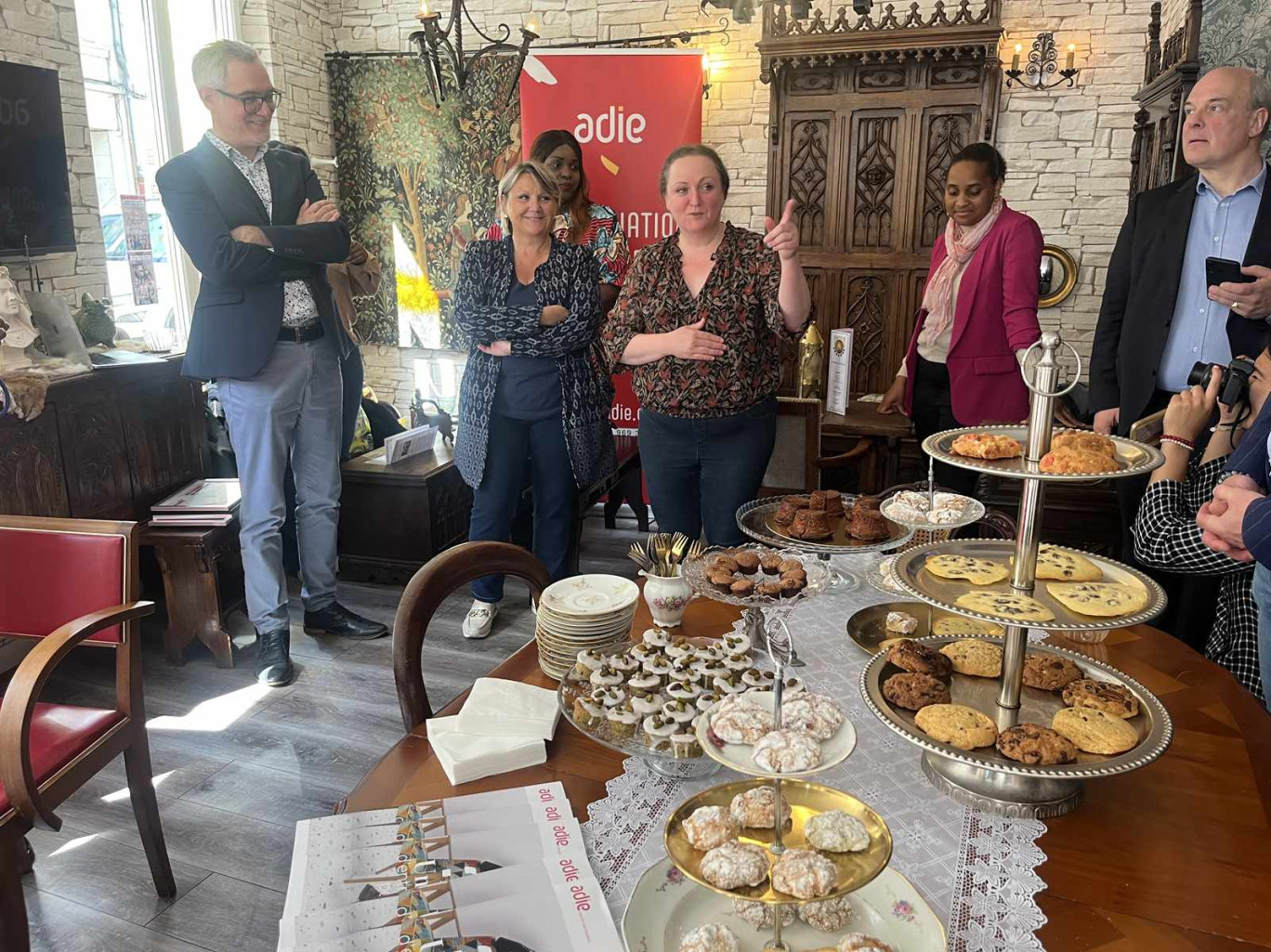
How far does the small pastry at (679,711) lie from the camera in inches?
46.0

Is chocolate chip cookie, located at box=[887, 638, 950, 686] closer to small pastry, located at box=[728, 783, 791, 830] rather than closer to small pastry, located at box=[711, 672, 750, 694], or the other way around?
small pastry, located at box=[711, 672, 750, 694]

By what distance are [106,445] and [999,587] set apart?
3.28 m

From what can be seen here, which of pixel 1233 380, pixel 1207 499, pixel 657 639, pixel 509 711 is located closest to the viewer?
pixel 509 711

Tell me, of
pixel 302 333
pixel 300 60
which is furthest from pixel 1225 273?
pixel 300 60

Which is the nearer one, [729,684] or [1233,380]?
[729,684]

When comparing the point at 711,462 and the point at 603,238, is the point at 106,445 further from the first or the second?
the point at 711,462

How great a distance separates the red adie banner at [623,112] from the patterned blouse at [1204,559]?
127 inches

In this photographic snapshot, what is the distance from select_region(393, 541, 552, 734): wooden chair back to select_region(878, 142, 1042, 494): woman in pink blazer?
1.96 meters

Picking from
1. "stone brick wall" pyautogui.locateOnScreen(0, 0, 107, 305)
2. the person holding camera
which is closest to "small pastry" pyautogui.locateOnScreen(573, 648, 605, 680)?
the person holding camera

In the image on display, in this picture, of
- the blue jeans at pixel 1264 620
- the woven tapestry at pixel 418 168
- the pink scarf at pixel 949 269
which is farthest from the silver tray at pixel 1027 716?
the woven tapestry at pixel 418 168

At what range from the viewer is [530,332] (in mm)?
3033

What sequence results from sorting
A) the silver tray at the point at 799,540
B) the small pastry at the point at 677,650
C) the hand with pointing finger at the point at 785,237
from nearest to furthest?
the small pastry at the point at 677,650
the silver tray at the point at 799,540
the hand with pointing finger at the point at 785,237

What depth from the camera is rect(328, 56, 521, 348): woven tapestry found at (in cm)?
550

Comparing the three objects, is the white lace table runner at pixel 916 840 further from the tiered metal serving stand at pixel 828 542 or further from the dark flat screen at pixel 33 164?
the dark flat screen at pixel 33 164
